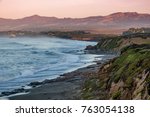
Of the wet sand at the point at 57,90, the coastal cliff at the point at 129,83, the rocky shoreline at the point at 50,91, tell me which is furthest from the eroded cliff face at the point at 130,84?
A: the rocky shoreline at the point at 50,91

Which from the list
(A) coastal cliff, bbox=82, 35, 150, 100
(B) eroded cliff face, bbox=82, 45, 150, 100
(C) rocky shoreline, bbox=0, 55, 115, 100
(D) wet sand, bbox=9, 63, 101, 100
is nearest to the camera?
(B) eroded cliff face, bbox=82, 45, 150, 100

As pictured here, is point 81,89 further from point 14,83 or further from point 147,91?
point 147,91

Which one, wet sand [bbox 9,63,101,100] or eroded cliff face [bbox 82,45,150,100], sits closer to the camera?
eroded cliff face [bbox 82,45,150,100]

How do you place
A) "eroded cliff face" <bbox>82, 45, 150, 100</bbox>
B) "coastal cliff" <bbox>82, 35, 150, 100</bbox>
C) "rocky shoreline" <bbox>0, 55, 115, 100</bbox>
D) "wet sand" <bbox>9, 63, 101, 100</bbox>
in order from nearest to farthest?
"eroded cliff face" <bbox>82, 45, 150, 100</bbox> < "coastal cliff" <bbox>82, 35, 150, 100</bbox> < "wet sand" <bbox>9, 63, 101, 100</bbox> < "rocky shoreline" <bbox>0, 55, 115, 100</bbox>

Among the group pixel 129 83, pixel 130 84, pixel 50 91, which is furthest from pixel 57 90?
Result: pixel 130 84

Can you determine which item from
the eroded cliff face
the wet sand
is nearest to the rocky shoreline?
the wet sand

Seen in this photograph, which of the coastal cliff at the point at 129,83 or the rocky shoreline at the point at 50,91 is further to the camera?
the rocky shoreline at the point at 50,91

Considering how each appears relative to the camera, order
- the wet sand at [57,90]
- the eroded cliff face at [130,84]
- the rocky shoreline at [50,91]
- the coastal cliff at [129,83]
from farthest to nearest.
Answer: the rocky shoreline at [50,91], the wet sand at [57,90], the coastal cliff at [129,83], the eroded cliff face at [130,84]

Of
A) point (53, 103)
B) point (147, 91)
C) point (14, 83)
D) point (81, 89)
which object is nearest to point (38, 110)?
point (53, 103)

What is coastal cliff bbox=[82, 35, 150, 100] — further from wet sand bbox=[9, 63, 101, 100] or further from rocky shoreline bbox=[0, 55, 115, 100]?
rocky shoreline bbox=[0, 55, 115, 100]

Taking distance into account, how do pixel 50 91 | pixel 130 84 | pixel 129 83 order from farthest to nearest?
pixel 50 91
pixel 129 83
pixel 130 84

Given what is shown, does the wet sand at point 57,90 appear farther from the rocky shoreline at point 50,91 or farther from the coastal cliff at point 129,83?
the coastal cliff at point 129,83

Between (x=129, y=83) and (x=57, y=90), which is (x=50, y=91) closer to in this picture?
(x=57, y=90)
